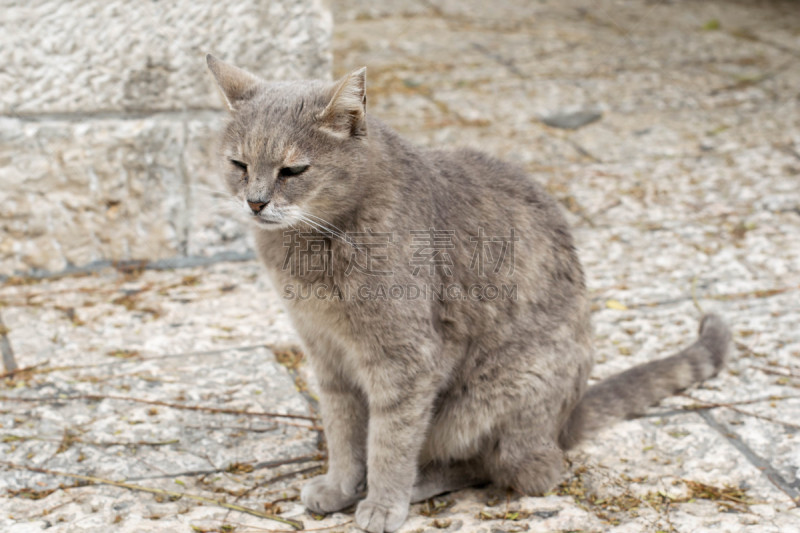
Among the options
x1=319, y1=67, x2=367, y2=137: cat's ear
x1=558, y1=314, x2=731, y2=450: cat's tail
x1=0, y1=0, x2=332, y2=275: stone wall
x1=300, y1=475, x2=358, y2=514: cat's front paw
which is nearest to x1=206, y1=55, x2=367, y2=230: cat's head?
x1=319, y1=67, x2=367, y2=137: cat's ear

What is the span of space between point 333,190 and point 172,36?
1.82 m

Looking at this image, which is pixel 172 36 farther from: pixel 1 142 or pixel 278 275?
pixel 278 275

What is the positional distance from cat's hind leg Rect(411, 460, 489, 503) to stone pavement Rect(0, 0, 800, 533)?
0.04 m

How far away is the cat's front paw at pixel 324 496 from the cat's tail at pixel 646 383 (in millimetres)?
726

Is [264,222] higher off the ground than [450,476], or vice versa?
[264,222]

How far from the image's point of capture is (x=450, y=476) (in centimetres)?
254

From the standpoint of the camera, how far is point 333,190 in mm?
2201

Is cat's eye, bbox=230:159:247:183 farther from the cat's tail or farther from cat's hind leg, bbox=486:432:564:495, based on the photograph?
the cat's tail

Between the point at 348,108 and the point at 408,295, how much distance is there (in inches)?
21.3

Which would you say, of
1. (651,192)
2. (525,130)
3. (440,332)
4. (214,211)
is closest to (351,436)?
(440,332)

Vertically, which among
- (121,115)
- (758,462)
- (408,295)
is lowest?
(758,462)

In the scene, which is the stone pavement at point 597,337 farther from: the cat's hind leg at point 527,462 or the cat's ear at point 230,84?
the cat's ear at point 230,84

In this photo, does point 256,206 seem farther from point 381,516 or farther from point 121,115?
point 121,115

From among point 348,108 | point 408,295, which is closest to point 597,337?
point 408,295
